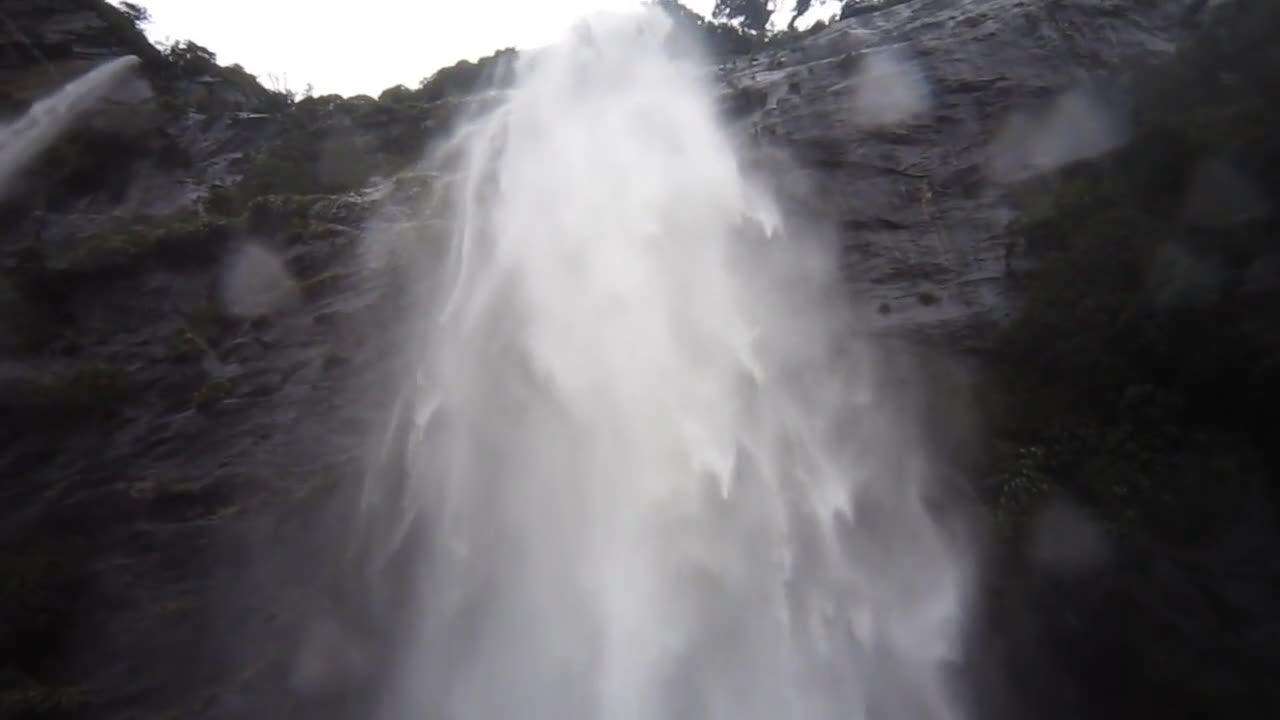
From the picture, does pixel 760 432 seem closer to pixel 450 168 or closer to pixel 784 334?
pixel 784 334

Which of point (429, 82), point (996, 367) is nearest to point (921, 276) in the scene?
point (996, 367)

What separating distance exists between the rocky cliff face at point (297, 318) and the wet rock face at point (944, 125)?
68 millimetres

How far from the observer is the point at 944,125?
16.8 m

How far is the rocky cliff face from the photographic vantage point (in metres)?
10.0

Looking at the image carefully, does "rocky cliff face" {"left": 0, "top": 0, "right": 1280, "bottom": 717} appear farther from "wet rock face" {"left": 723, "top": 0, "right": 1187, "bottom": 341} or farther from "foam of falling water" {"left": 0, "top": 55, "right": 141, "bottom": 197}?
"foam of falling water" {"left": 0, "top": 55, "right": 141, "bottom": 197}

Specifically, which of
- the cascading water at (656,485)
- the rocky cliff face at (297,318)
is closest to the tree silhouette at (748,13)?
the rocky cliff face at (297,318)

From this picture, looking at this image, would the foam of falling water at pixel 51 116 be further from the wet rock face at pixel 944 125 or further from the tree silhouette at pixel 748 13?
the tree silhouette at pixel 748 13

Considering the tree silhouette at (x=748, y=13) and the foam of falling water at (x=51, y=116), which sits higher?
the foam of falling water at (x=51, y=116)

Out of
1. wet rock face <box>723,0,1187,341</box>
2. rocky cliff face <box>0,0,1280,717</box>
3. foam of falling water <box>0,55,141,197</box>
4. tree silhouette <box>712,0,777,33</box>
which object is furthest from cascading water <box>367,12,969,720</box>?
tree silhouette <box>712,0,777,33</box>

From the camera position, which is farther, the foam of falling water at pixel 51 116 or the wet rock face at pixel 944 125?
the foam of falling water at pixel 51 116

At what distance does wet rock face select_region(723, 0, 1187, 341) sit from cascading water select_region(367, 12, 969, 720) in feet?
3.79

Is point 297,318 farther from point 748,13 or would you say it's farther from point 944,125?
point 748,13

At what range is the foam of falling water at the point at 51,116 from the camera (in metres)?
18.8

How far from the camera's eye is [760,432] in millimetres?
12570
